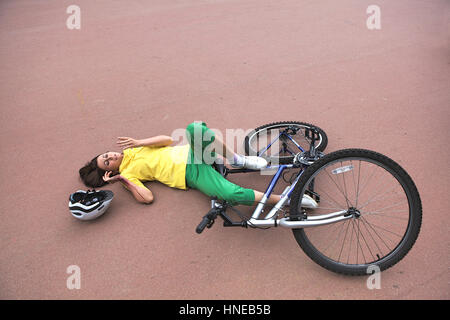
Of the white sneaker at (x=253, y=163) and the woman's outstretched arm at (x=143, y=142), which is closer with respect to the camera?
the white sneaker at (x=253, y=163)

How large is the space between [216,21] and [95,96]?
258cm

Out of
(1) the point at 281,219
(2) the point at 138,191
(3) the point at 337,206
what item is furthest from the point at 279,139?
(2) the point at 138,191

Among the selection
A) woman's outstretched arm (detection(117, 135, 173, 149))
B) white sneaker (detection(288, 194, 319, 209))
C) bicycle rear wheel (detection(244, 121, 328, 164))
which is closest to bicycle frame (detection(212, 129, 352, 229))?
white sneaker (detection(288, 194, 319, 209))

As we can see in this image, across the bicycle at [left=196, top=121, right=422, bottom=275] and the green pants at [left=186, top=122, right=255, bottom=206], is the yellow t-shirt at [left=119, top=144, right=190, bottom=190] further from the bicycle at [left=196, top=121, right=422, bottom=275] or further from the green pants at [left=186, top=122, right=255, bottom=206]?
the bicycle at [left=196, top=121, right=422, bottom=275]

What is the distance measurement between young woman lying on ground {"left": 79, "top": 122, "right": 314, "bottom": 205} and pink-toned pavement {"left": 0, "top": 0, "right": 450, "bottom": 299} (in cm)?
16

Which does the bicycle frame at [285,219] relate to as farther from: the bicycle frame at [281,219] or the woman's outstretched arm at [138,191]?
the woman's outstretched arm at [138,191]

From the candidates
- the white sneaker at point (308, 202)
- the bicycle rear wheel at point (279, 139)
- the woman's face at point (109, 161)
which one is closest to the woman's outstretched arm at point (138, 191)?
the woman's face at point (109, 161)

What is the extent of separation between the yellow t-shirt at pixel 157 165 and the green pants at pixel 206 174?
82 millimetres

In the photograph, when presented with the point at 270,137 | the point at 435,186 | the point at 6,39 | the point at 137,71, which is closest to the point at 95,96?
the point at 137,71

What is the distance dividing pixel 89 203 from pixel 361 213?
2.12m

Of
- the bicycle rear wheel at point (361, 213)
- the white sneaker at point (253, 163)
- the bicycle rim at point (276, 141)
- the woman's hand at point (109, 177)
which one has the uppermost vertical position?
the bicycle rim at point (276, 141)

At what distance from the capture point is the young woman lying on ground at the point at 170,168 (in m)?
2.65

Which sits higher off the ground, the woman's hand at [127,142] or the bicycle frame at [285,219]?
the woman's hand at [127,142]

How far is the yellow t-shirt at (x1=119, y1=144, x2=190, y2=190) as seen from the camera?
114 inches
